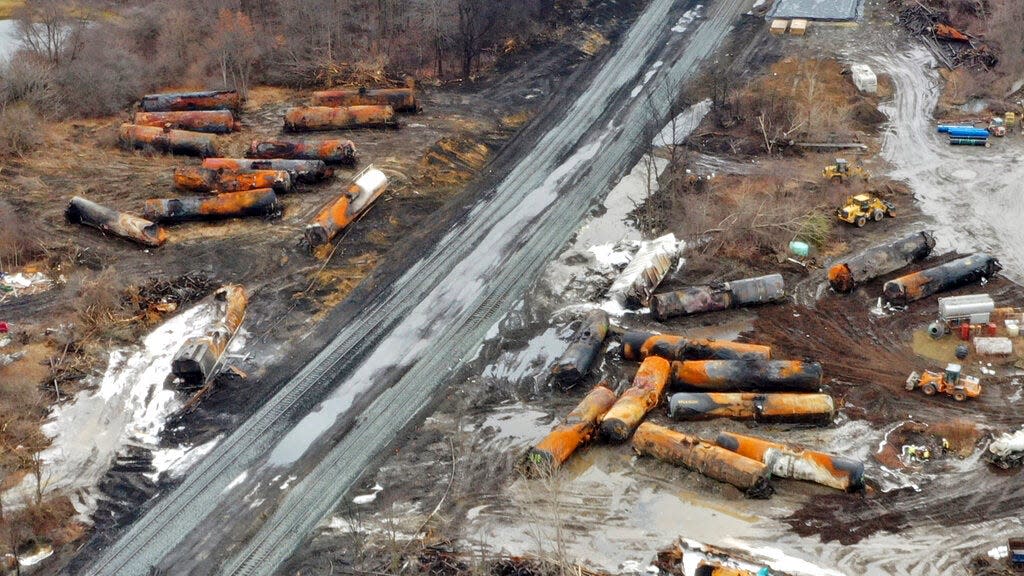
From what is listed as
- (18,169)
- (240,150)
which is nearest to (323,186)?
(240,150)

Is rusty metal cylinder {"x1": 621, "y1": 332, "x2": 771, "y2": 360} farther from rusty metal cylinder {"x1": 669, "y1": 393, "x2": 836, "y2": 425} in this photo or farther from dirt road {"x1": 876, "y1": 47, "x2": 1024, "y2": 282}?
dirt road {"x1": 876, "y1": 47, "x2": 1024, "y2": 282}

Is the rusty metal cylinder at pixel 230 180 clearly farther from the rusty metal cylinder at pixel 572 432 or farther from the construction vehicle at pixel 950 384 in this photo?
the construction vehicle at pixel 950 384

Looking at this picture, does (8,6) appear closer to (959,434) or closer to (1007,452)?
(959,434)

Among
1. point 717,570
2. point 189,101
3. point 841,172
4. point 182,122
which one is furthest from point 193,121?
point 717,570

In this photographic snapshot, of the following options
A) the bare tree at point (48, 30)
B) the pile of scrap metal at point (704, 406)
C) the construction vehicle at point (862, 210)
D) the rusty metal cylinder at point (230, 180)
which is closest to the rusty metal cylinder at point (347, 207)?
the rusty metal cylinder at point (230, 180)

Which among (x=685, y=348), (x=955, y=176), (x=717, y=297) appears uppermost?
(x=955, y=176)
